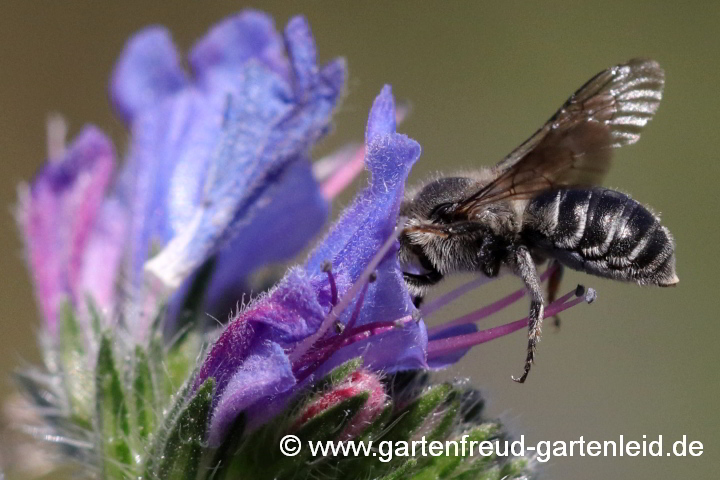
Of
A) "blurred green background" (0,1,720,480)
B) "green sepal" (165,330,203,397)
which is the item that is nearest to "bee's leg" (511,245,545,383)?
"green sepal" (165,330,203,397)

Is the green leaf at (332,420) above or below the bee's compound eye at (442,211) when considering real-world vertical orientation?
below

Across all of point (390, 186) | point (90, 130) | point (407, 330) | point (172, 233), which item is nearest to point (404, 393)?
point (407, 330)

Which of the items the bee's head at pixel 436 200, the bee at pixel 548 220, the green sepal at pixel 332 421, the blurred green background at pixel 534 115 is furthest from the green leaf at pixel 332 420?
the blurred green background at pixel 534 115

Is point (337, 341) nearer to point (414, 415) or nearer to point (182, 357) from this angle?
point (414, 415)

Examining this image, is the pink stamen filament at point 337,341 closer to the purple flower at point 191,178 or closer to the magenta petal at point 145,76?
the purple flower at point 191,178

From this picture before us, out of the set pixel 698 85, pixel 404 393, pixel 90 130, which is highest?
pixel 698 85

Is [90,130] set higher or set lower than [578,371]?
lower

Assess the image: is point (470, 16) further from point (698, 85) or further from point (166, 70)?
point (166, 70)
